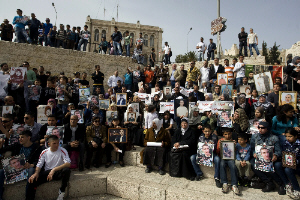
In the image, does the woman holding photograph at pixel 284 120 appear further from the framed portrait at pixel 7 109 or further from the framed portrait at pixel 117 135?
the framed portrait at pixel 7 109

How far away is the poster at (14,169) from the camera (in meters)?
4.05

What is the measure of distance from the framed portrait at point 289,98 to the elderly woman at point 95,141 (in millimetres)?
5355

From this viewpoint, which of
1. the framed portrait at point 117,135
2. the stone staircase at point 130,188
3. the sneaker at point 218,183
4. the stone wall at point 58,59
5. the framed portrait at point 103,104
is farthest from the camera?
the stone wall at point 58,59

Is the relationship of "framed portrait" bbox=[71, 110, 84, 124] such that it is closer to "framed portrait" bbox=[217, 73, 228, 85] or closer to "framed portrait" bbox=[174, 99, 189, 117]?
"framed portrait" bbox=[174, 99, 189, 117]

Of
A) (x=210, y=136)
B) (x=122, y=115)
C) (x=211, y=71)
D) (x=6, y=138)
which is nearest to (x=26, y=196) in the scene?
(x=6, y=138)

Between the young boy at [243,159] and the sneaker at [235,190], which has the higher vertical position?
the young boy at [243,159]

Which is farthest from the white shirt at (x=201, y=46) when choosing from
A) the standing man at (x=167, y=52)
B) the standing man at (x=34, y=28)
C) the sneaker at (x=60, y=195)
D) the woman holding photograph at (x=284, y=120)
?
the sneaker at (x=60, y=195)

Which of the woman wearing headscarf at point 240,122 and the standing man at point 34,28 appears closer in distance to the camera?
the woman wearing headscarf at point 240,122

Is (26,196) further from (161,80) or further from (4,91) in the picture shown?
(161,80)

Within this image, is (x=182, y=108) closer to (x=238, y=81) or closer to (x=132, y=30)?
(x=238, y=81)

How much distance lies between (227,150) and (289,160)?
3.86ft

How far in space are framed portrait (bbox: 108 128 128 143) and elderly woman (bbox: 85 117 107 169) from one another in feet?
0.79

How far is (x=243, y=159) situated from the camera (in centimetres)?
448

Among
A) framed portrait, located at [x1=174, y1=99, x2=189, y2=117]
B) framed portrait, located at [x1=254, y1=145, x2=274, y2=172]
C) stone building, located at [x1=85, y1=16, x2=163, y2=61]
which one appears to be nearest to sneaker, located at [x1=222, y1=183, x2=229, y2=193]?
framed portrait, located at [x1=254, y1=145, x2=274, y2=172]
